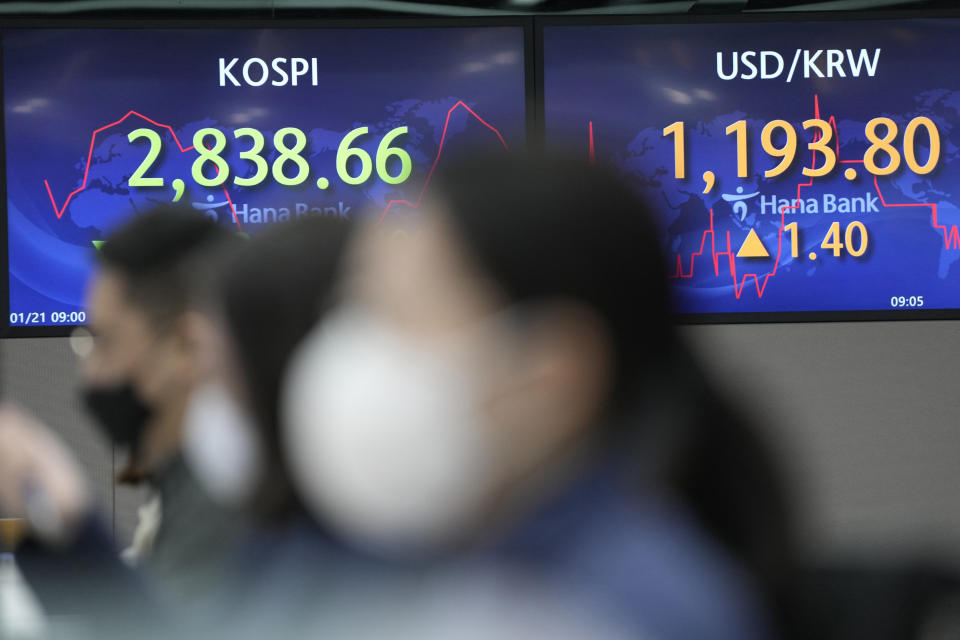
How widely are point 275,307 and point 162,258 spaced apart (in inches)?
24.8

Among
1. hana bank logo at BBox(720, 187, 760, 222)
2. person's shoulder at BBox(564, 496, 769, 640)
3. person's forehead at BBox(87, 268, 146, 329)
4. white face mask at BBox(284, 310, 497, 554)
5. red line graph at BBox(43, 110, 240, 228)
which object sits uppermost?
red line graph at BBox(43, 110, 240, 228)

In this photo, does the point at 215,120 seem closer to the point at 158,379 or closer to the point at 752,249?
the point at 752,249

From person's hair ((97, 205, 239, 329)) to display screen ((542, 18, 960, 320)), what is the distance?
2049 mm

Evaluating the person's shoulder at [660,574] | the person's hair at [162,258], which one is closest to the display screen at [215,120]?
the person's hair at [162,258]

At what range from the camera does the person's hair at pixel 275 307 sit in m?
0.85

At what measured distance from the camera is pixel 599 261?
57 cm

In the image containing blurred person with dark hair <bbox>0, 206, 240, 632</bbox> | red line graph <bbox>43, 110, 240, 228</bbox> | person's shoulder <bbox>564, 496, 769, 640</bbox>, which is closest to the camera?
person's shoulder <bbox>564, 496, 769, 640</bbox>

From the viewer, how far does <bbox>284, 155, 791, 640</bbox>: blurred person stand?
1.86 ft

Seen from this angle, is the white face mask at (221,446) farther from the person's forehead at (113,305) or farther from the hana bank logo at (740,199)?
the hana bank logo at (740,199)

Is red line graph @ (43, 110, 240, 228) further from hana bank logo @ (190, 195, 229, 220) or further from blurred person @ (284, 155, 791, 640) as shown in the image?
blurred person @ (284, 155, 791, 640)

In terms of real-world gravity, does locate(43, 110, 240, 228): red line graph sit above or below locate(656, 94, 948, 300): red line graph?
above

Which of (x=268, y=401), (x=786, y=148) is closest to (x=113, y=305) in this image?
(x=268, y=401)

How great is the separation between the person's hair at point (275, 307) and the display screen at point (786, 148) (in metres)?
2.49
